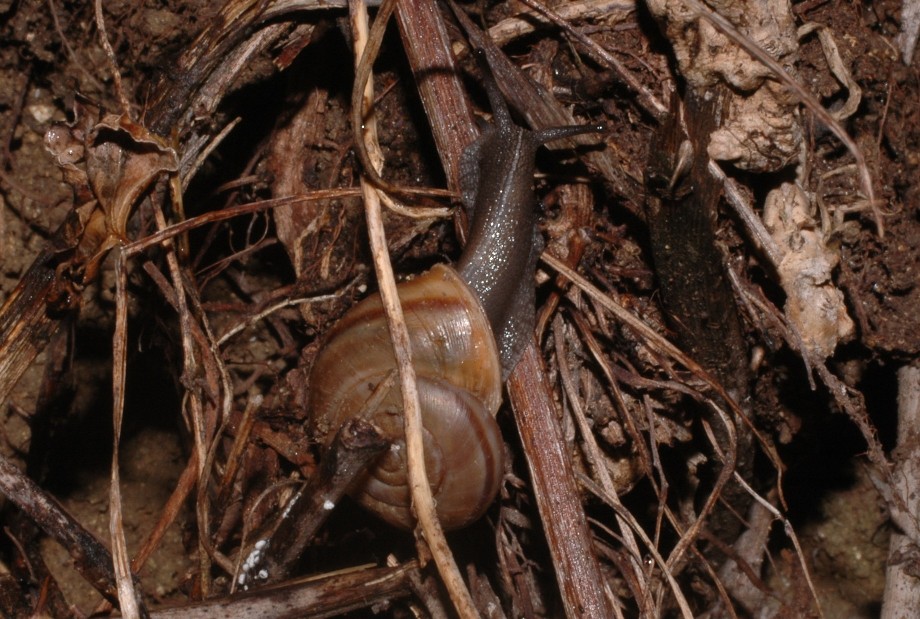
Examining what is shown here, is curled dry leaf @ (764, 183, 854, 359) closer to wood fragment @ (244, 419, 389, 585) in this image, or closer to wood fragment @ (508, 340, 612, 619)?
wood fragment @ (508, 340, 612, 619)

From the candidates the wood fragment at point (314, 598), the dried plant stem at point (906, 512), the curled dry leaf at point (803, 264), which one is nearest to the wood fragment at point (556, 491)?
the wood fragment at point (314, 598)

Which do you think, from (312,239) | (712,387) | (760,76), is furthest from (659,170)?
(312,239)

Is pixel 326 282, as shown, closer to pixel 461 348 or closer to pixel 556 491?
pixel 461 348

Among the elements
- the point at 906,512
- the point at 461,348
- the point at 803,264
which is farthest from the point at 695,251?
the point at 906,512

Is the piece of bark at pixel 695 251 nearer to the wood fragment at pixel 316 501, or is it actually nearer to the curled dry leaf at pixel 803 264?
the curled dry leaf at pixel 803 264

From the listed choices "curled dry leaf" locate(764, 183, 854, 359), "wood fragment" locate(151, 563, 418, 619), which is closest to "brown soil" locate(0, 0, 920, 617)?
A: "curled dry leaf" locate(764, 183, 854, 359)
